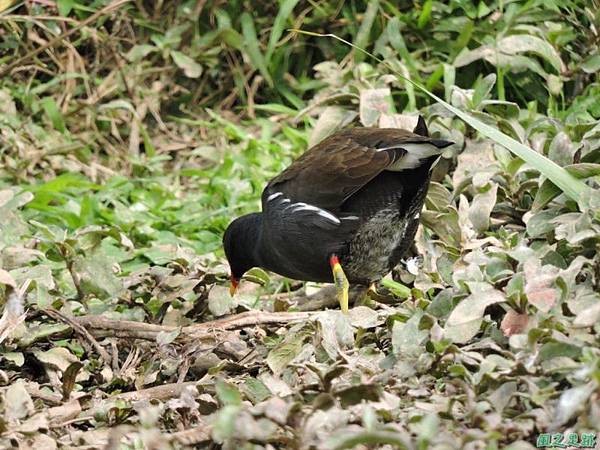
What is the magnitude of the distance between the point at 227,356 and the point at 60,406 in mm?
684

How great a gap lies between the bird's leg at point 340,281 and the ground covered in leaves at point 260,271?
0.12m

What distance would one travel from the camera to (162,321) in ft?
13.4

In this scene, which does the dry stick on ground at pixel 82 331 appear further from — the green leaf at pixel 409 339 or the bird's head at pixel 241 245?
the green leaf at pixel 409 339

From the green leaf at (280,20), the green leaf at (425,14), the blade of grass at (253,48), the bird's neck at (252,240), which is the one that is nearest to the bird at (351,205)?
the bird's neck at (252,240)

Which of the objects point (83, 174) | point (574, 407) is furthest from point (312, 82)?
point (574, 407)

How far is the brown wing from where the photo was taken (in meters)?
3.92

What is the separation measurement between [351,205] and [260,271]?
432 millimetres

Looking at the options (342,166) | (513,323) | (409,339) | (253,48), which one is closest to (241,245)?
(342,166)

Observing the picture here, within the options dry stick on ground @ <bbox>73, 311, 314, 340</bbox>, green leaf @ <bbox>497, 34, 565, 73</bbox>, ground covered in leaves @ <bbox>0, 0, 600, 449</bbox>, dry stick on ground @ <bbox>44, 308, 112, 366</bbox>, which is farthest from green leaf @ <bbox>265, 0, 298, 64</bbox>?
dry stick on ground @ <bbox>44, 308, 112, 366</bbox>

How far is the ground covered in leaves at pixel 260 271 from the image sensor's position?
260 cm

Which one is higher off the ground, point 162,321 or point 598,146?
point 598,146

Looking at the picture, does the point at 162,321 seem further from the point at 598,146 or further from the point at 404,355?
the point at 598,146

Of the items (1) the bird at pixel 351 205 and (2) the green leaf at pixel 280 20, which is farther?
(2) the green leaf at pixel 280 20

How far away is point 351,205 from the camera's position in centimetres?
412
